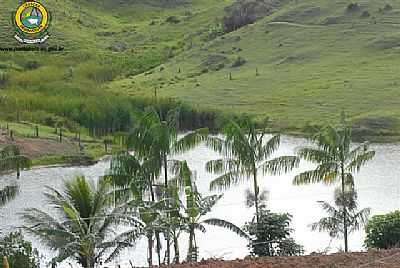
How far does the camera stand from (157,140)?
2417 centimetres

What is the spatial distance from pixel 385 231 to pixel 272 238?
3.20 metres

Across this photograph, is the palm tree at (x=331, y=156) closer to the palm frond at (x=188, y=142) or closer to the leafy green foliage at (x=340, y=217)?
the leafy green foliage at (x=340, y=217)

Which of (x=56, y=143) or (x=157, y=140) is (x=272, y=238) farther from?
(x=56, y=143)

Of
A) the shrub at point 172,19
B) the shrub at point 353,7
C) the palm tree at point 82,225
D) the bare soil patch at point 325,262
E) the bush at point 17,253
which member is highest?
the shrub at point 172,19

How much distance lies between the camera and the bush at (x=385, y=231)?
73.8 feet

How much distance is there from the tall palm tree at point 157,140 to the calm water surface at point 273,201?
3.62 metres

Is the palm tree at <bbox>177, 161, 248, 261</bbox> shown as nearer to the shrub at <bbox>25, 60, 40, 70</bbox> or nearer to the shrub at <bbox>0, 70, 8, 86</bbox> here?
the shrub at <bbox>0, 70, 8, 86</bbox>

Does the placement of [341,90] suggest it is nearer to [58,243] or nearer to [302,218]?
[302,218]

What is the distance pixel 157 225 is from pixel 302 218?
12471 mm

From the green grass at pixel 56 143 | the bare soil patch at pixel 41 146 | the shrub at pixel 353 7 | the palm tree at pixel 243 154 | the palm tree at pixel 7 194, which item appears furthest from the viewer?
the shrub at pixel 353 7

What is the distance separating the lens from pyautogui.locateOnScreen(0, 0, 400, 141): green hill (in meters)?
55.1

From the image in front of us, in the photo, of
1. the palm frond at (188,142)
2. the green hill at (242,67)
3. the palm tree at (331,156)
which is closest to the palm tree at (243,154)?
the palm tree at (331,156)

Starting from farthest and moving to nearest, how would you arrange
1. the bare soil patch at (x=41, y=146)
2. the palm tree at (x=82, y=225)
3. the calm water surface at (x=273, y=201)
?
1. the bare soil patch at (x=41, y=146)
2. the calm water surface at (x=273, y=201)
3. the palm tree at (x=82, y=225)

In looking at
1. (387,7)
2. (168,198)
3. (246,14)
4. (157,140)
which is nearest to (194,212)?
(168,198)
